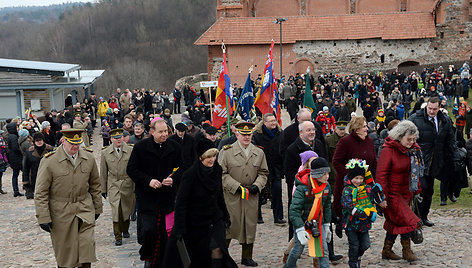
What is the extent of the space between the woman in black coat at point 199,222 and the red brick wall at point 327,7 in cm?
4956

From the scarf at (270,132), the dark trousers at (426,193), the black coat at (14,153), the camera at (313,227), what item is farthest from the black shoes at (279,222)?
the black coat at (14,153)

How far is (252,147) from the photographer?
892 centimetres

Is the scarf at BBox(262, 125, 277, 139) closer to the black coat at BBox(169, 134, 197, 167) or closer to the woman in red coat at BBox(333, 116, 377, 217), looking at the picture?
the black coat at BBox(169, 134, 197, 167)

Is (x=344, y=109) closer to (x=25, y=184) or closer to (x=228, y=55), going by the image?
(x=25, y=184)

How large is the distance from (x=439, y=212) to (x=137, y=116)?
963cm

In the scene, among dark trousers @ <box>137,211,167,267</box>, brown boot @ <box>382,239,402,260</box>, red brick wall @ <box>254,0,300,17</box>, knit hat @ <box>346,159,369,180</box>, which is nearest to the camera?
knit hat @ <box>346,159,369,180</box>

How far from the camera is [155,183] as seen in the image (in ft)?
25.3

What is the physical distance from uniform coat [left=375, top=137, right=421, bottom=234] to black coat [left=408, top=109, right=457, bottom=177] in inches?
76.7

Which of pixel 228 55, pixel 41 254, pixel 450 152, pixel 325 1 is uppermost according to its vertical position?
pixel 325 1

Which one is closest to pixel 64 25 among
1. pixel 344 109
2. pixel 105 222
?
pixel 344 109

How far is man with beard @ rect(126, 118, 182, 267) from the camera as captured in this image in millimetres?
7734

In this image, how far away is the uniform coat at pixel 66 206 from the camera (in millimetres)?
7383

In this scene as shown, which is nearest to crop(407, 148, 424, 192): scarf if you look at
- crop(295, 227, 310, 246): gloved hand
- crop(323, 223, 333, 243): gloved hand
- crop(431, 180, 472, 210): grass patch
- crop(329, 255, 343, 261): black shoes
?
crop(329, 255, 343, 261): black shoes

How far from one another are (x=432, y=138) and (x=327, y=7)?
46811 mm
